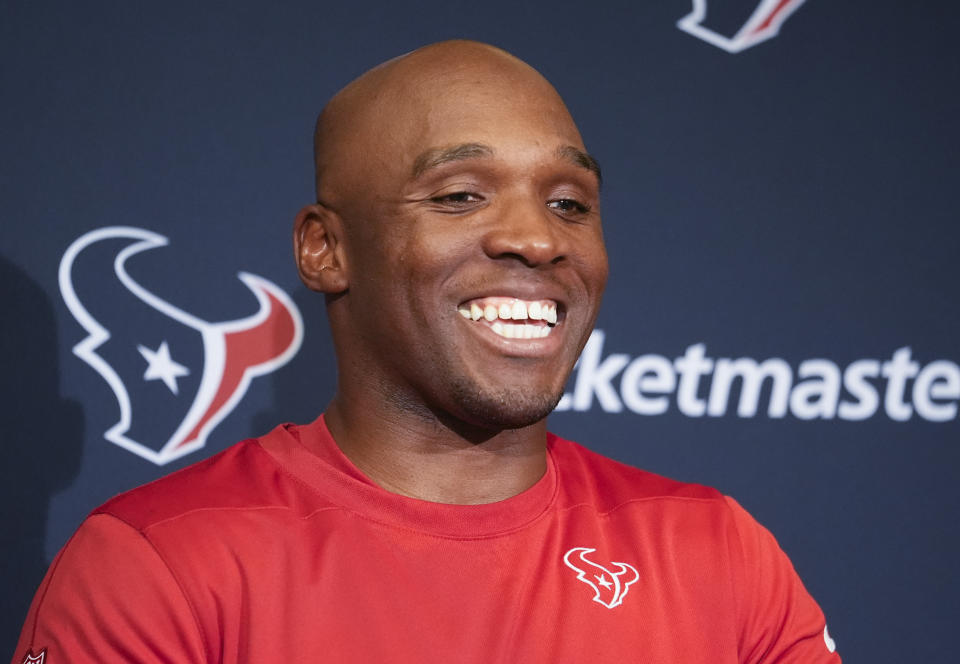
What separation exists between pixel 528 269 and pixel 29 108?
1.01 metres

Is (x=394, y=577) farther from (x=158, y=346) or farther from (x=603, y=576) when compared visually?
(x=158, y=346)

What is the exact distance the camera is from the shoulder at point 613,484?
125 centimetres

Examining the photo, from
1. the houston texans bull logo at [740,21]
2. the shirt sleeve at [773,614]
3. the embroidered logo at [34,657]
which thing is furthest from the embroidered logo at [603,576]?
the houston texans bull logo at [740,21]

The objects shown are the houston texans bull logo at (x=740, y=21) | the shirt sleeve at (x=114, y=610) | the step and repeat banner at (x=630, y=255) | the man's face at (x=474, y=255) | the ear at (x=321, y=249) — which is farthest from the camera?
the houston texans bull logo at (x=740, y=21)

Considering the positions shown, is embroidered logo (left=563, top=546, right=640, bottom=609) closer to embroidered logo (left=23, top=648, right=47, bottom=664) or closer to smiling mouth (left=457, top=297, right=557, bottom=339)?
smiling mouth (left=457, top=297, right=557, bottom=339)

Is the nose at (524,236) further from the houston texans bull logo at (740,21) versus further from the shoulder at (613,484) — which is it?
the houston texans bull logo at (740,21)

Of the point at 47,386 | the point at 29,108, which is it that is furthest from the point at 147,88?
the point at 47,386

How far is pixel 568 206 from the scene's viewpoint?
118cm

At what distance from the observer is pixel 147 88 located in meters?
1.75

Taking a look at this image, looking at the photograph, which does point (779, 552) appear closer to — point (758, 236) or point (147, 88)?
point (758, 236)

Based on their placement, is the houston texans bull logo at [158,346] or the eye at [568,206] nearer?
the eye at [568,206]

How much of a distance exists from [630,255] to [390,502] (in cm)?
92

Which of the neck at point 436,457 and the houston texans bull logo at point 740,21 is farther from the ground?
the houston texans bull logo at point 740,21

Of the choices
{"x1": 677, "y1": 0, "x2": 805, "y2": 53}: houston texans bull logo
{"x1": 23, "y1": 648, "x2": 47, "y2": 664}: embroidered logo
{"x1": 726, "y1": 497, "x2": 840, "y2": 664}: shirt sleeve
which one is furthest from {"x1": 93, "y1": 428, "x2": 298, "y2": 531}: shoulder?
{"x1": 677, "y1": 0, "x2": 805, "y2": 53}: houston texans bull logo
